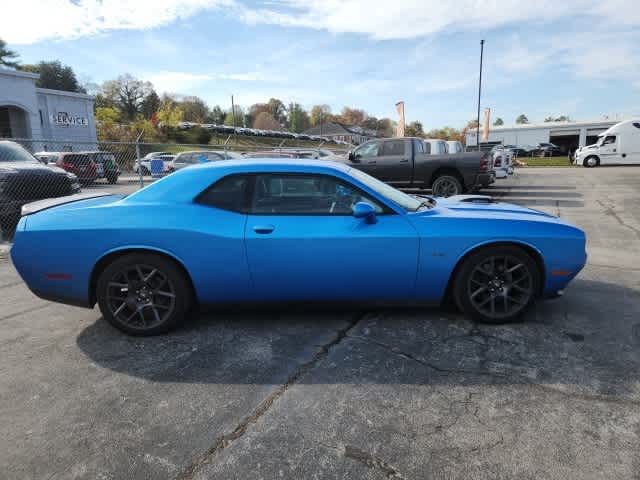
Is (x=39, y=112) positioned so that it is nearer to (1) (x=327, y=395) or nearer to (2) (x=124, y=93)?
(1) (x=327, y=395)

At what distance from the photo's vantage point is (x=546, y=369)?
2850 mm

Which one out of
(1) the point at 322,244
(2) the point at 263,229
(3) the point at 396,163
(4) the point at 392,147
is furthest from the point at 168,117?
(1) the point at 322,244

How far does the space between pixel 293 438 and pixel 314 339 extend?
3.80 ft

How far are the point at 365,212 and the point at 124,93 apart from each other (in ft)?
296

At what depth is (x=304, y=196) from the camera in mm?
3480

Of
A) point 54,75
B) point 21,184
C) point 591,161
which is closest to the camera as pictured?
point 21,184

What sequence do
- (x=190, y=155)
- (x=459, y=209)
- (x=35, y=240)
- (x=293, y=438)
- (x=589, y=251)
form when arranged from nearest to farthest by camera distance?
(x=293, y=438), (x=35, y=240), (x=459, y=209), (x=589, y=251), (x=190, y=155)

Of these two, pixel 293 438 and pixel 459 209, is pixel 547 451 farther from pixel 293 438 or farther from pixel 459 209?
pixel 459 209

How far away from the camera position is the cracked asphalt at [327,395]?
6.72ft

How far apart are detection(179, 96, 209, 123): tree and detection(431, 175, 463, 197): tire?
81.1 metres

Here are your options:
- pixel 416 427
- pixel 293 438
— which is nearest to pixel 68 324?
pixel 293 438

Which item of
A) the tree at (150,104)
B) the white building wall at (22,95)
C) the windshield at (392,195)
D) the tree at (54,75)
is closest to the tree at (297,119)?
the tree at (150,104)

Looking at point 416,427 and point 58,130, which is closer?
point 416,427

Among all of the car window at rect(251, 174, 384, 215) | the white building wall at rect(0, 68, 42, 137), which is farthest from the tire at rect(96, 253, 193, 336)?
the white building wall at rect(0, 68, 42, 137)
